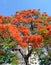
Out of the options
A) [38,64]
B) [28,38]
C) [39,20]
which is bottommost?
[38,64]

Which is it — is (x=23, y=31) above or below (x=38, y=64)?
above

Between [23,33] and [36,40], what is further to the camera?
[23,33]

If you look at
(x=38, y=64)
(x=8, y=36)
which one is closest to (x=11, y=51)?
(x=8, y=36)

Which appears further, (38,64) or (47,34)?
(38,64)

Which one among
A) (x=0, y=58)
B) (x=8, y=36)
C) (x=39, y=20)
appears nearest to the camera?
(x=8, y=36)

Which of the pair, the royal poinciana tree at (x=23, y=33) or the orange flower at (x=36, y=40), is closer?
the royal poinciana tree at (x=23, y=33)

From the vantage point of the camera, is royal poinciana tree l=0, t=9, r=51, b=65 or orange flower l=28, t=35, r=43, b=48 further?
orange flower l=28, t=35, r=43, b=48

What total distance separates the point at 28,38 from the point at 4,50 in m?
1.15

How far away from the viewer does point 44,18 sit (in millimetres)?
12945

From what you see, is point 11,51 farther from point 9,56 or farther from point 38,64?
point 38,64

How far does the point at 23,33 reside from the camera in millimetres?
11773

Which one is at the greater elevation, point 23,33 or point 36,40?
point 23,33

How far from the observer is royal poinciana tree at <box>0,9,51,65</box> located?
10727 mm

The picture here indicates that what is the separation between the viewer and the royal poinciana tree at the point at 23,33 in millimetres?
10727
